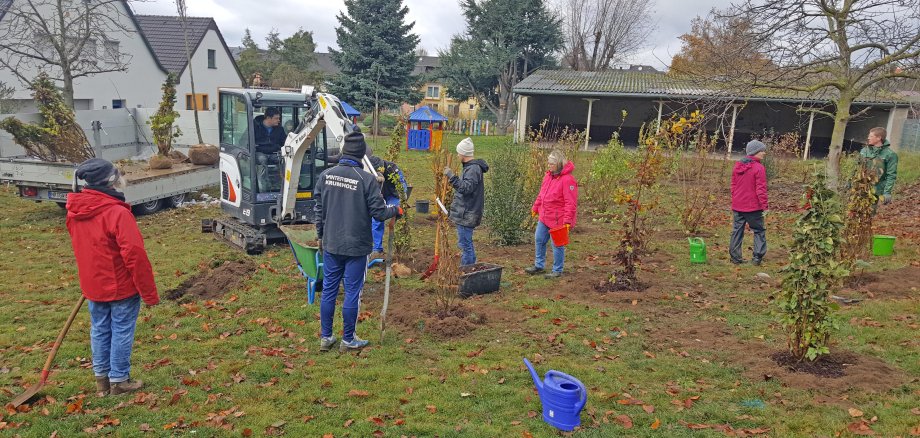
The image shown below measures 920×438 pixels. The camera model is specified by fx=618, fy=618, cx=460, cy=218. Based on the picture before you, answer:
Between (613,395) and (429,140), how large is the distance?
71.6 feet

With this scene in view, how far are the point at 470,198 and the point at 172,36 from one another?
28385mm

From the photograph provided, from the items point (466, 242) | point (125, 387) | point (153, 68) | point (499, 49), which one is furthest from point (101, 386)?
point (499, 49)

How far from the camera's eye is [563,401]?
4.22 m

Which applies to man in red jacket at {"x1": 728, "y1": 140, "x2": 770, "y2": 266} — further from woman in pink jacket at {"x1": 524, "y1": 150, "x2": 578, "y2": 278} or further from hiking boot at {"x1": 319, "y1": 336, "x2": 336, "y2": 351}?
hiking boot at {"x1": 319, "y1": 336, "x2": 336, "y2": 351}

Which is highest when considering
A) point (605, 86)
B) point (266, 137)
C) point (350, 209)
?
point (605, 86)

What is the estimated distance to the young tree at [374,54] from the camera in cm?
3156

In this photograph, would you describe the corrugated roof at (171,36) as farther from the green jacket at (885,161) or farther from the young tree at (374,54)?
the green jacket at (885,161)

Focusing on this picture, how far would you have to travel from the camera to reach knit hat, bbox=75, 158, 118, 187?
14.7 ft

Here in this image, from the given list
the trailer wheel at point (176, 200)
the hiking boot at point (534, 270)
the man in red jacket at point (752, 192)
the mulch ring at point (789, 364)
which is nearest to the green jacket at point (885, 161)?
the man in red jacket at point (752, 192)

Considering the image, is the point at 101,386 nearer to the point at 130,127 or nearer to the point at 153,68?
the point at 130,127

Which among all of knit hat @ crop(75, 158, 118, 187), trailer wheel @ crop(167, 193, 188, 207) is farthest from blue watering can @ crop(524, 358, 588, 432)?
trailer wheel @ crop(167, 193, 188, 207)

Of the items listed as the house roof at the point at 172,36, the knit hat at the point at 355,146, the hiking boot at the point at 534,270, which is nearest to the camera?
the knit hat at the point at 355,146

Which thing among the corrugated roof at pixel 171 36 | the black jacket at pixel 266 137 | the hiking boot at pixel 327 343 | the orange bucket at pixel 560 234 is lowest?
the hiking boot at pixel 327 343

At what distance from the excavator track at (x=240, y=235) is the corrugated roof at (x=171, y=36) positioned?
21.8 metres
